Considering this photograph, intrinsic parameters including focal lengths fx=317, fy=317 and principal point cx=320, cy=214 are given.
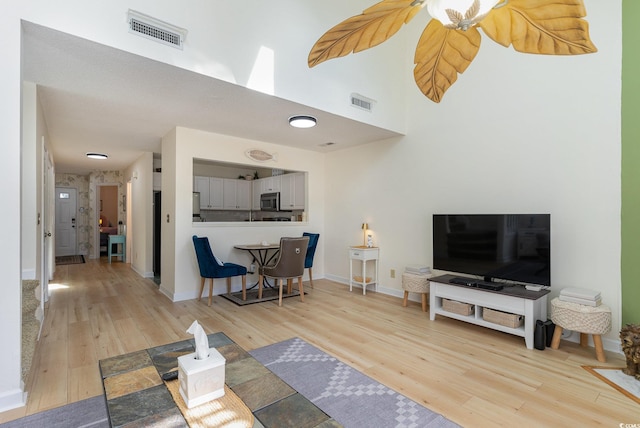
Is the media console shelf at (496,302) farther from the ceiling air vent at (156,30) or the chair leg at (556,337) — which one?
the ceiling air vent at (156,30)

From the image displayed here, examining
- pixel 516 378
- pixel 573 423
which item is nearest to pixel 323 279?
pixel 516 378

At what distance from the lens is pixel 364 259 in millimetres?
4980

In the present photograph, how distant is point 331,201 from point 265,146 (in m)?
1.62

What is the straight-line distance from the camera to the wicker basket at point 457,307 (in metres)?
3.50

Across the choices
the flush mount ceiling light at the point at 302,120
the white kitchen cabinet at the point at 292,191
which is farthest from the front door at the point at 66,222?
the flush mount ceiling light at the point at 302,120

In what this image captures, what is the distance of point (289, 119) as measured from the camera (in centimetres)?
396

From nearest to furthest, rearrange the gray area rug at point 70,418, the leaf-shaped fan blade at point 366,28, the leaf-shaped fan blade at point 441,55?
the leaf-shaped fan blade at point 366,28 → the leaf-shaped fan blade at point 441,55 → the gray area rug at point 70,418

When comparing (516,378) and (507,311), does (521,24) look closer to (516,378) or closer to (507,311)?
(516,378)

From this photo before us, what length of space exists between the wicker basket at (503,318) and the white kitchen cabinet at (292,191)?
3750 millimetres

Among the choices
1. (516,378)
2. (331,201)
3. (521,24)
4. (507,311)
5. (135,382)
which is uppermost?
(521,24)

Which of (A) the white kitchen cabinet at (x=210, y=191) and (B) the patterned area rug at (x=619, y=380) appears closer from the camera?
(B) the patterned area rug at (x=619, y=380)

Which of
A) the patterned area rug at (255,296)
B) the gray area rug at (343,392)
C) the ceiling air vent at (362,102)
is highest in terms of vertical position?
the ceiling air vent at (362,102)

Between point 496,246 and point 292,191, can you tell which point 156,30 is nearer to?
point 496,246

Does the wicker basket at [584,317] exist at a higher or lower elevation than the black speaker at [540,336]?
higher
